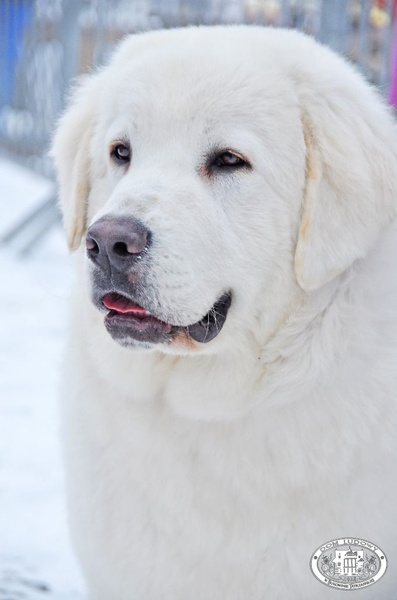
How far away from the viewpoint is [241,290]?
2.60m

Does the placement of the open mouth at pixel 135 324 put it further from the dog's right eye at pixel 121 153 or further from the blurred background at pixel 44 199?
the blurred background at pixel 44 199

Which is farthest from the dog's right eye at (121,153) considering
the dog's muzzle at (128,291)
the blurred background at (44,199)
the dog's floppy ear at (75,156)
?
the blurred background at (44,199)

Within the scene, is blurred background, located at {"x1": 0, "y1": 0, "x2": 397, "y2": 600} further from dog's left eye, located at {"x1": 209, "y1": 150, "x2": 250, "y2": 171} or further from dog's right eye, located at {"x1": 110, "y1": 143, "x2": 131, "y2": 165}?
dog's left eye, located at {"x1": 209, "y1": 150, "x2": 250, "y2": 171}

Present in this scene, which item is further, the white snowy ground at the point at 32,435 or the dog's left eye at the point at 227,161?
the white snowy ground at the point at 32,435

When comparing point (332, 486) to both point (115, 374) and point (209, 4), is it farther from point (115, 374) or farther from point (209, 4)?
point (209, 4)

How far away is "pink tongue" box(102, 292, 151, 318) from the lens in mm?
2525

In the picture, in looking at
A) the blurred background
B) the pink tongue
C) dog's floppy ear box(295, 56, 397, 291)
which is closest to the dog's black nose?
the pink tongue

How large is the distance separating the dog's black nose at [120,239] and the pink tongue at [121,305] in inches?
5.4

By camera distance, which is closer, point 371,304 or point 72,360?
point 371,304

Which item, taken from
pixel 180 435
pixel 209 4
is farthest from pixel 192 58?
pixel 209 4

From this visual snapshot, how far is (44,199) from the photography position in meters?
8.92

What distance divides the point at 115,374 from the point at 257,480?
1.65ft

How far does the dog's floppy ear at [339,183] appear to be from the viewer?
2598 millimetres

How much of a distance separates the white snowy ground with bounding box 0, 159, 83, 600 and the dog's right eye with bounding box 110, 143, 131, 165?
0.62 metres
